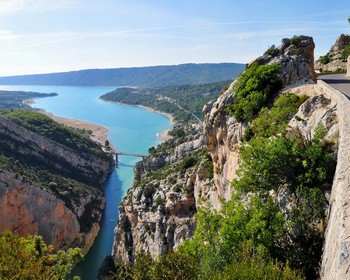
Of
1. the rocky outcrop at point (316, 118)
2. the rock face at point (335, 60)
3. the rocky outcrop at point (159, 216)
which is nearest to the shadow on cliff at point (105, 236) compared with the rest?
the rocky outcrop at point (159, 216)

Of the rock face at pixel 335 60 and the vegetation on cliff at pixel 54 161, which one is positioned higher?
the rock face at pixel 335 60

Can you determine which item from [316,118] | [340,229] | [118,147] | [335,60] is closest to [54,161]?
[118,147]

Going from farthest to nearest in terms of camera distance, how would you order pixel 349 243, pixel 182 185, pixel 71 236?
pixel 71 236 < pixel 182 185 < pixel 349 243

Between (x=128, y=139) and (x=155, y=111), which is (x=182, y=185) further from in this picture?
(x=155, y=111)

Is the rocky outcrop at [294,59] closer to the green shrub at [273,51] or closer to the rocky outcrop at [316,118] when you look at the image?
the green shrub at [273,51]

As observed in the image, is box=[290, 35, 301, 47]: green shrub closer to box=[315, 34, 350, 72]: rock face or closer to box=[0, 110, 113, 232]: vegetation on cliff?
box=[315, 34, 350, 72]: rock face

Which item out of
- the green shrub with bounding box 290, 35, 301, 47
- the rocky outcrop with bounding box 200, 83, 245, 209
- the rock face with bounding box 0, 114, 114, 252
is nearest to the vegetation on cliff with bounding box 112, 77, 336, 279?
the rocky outcrop with bounding box 200, 83, 245, 209

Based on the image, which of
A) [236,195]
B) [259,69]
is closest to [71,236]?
[259,69]
